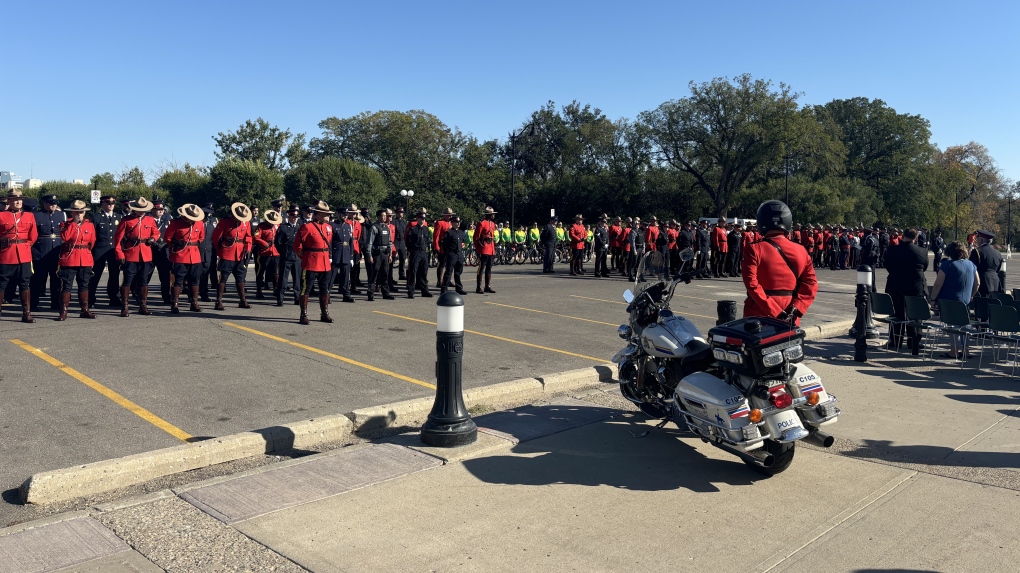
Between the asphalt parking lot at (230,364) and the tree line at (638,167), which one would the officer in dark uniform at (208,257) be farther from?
the tree line at (638,167)

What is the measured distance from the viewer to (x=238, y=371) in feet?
26.7

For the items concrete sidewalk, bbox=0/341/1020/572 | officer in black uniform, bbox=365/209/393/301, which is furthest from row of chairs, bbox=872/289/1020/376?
officer in black uniform, bbox=365/209/393/301

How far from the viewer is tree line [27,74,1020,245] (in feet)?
174

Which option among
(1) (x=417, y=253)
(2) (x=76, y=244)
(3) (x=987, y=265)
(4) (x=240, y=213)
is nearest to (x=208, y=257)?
(4) (x=240, y=213)

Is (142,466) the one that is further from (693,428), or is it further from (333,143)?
(333,143)

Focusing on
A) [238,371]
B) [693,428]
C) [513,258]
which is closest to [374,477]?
[693,428]

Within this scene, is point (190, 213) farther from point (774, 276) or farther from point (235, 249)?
point (774, 276)

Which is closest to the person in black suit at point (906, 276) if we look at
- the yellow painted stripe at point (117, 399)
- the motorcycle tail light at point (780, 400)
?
the motorcycle tail light at point (780, 400)

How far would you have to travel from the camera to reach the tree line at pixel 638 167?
5303cm

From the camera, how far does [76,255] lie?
1141 centimetres

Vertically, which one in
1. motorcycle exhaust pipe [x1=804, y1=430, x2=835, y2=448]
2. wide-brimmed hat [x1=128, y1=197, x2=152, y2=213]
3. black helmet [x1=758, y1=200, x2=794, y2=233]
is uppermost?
wide-brimmed hat [x1=128, y1=197, x2=152, y2=213]

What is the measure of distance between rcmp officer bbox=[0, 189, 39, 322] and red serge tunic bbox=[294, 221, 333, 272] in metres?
3.77

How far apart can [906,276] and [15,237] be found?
12884mm

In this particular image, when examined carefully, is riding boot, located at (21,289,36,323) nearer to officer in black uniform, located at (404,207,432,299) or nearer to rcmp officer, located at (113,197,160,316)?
rcmp officer, located at (113,197,160,316)
